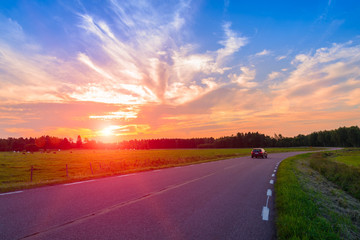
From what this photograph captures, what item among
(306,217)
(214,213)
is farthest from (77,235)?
(306,217)

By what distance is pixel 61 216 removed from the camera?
5184 mm

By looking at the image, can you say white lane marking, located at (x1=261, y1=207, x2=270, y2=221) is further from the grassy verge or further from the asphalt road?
the grassy verge

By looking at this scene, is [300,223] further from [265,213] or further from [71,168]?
[71,168]

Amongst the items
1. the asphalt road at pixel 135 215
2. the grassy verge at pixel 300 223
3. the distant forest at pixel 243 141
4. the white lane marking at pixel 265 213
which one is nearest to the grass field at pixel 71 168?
the asphalt road at pixel 135 215

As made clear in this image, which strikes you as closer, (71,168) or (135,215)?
(135,215)

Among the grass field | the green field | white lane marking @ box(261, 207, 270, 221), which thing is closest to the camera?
white lane marking @ box(261, 207, 270, 221)

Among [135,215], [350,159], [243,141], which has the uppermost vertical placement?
[243,141]

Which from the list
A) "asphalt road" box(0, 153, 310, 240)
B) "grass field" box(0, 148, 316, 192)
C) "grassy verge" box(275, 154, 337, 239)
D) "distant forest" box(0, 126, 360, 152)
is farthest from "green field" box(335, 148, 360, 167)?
"distant forest" box(0, 126, 360, 152)

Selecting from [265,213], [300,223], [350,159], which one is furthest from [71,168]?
[350,159]

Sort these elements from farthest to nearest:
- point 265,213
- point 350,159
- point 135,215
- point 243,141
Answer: point 243,141 → point 350,159 → point 265,213 → point 135,215

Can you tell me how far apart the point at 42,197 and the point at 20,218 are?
247cm

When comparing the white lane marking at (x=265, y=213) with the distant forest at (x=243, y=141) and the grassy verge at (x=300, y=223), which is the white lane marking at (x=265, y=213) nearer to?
the grassy verge at (x=300, y=223)

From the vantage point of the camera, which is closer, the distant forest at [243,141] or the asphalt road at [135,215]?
the asphalt road at [135,215]

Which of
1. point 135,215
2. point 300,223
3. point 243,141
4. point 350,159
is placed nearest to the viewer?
point 300,223
